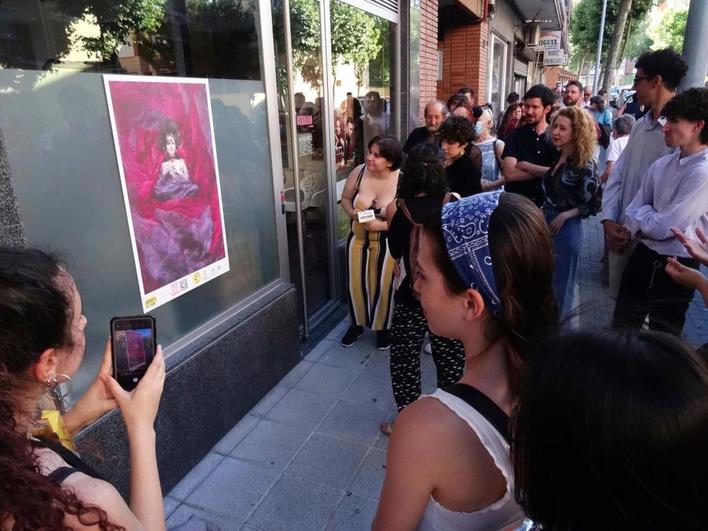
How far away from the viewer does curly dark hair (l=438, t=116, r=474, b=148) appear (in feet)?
12.2

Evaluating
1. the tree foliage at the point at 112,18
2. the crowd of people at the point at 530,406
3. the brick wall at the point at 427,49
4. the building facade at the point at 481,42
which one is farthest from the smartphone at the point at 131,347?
the building facade at the point at 481,42

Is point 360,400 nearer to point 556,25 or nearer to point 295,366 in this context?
point 295,366

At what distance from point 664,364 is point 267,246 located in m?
2.96

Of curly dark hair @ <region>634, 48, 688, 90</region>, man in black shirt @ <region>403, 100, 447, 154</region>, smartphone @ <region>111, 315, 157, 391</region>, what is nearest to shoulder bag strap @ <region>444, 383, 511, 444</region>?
smartphone @ <region>111, 315, 157, 391</region>

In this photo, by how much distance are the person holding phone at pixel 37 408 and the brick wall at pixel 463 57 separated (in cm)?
873

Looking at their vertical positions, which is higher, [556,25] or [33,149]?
[556,25]

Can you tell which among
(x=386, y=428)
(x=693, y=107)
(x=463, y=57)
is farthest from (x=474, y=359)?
(x=463, y=57)

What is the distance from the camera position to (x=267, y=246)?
3.47 m

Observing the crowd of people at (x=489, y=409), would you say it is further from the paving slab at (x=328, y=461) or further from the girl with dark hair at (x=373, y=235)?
the girl with dark hair at (x=373, y=235)

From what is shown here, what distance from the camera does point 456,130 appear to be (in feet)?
12.2

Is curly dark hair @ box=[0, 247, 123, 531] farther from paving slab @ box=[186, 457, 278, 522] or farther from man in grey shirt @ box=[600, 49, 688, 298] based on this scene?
man in grey shirt @ box=[600, 49, 688, 298]

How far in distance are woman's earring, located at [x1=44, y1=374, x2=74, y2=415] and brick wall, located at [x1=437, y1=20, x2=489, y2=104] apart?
329 inches

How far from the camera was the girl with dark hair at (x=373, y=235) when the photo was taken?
12.3 ft

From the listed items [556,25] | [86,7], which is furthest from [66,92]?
[556,25]
